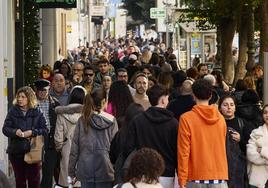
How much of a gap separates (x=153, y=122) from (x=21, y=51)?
10.1m

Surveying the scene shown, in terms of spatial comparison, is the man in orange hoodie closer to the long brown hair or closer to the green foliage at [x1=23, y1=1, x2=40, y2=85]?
the long brown hair

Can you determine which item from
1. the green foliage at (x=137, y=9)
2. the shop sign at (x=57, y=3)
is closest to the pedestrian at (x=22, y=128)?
the shop sign at (x=57, y=3)

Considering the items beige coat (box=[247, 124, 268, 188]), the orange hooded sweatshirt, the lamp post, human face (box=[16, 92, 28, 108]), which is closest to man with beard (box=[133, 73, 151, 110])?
human face (box=[16, 92, 28, 108])

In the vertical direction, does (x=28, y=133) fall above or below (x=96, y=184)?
above

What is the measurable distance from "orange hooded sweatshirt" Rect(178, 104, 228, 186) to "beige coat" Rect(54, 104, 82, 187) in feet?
8.89

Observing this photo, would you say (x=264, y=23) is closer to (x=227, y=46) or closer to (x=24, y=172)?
(x=227, y=46)

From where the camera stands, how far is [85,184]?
992 cm

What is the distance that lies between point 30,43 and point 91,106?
1069 cm

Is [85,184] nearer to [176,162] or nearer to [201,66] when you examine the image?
[176,162]

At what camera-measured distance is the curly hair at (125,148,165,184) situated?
7094 mm

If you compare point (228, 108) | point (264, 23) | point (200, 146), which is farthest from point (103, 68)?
Answer: point (200, 146)

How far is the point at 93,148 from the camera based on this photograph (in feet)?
32.4

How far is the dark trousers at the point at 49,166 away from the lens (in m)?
12.4

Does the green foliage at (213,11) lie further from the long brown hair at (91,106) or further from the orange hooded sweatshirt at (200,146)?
the orange hooded sweatshirt at (200,146)
